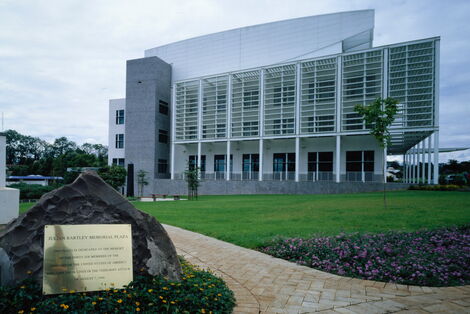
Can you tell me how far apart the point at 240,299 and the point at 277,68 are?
95.6 feet

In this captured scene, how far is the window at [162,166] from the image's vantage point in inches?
1468

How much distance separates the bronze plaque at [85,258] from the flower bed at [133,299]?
112 millimetres

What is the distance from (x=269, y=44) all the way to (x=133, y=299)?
3692 cm

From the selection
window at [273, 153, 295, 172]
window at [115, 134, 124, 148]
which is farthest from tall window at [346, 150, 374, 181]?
window at [115, 134, 124, 148]

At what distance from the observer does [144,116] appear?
36.3 metres

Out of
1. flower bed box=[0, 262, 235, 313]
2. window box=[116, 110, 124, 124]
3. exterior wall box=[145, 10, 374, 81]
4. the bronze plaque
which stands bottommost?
flower bed box=[0, 262, 235, 313]

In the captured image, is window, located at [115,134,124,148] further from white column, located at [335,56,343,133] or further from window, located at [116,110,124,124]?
white column, located at [335,56,343,133]

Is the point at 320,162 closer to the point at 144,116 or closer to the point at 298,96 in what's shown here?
the point at 298,96

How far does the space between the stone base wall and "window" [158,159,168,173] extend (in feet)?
7.35

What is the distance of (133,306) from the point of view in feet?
11.3

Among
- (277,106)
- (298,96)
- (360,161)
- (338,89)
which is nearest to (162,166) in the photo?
(277,106)

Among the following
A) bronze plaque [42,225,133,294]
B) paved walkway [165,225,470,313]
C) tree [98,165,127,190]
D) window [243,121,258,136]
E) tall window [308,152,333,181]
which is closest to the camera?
bronze plaque [42,225,133,294]

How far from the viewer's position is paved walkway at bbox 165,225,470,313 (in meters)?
4.01

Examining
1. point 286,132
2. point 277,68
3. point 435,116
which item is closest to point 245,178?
point 286,132
